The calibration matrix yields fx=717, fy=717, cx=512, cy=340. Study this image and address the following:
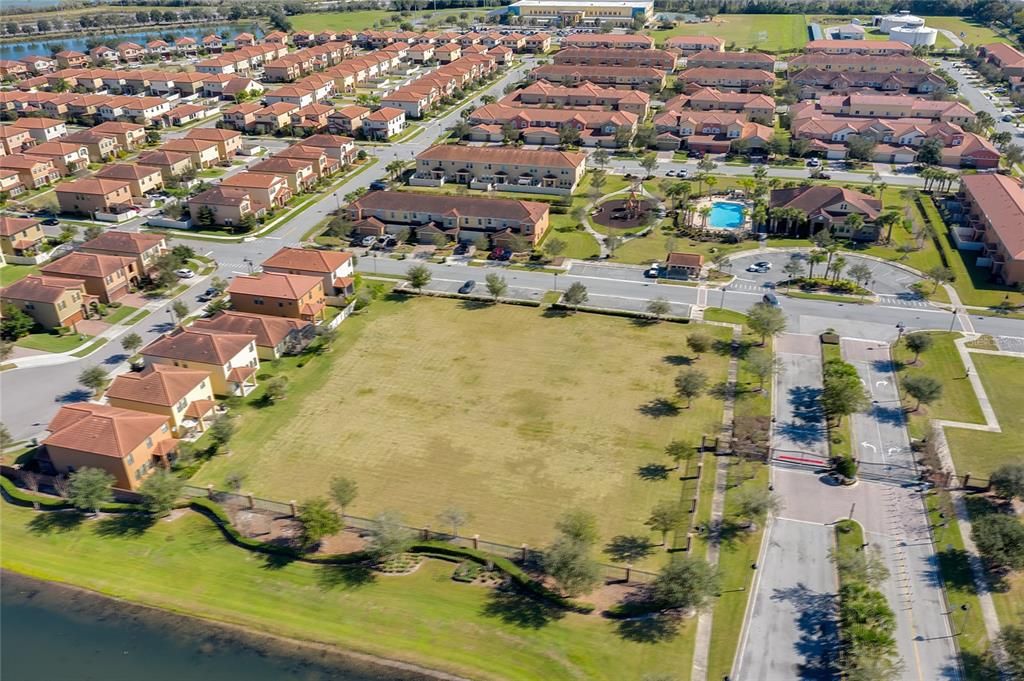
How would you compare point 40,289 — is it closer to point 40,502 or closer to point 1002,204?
point 40,502

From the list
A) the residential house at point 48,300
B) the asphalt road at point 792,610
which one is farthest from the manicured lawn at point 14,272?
the asphalt road at point 792,610

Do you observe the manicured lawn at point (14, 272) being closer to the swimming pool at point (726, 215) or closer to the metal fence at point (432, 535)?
the metal fence at point (432, 535)

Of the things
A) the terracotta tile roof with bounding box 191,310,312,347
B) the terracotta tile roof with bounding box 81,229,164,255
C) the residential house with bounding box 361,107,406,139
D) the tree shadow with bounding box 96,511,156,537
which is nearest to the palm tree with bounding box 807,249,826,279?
the terracotta tile roof with bounding box 191,310,312,347

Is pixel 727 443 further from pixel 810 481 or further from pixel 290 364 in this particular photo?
pixel 290 364

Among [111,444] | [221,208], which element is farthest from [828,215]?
[111,444]

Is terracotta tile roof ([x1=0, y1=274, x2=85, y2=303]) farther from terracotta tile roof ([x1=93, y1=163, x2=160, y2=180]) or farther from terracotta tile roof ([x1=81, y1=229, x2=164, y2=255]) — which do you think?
terracotta tile roof ([x1=93, y1=163, x2=160, y2=180])
